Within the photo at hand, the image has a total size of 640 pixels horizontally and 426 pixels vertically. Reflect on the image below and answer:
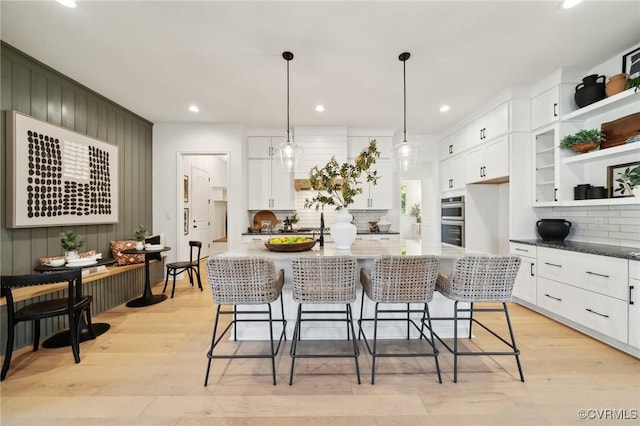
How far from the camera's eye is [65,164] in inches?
117

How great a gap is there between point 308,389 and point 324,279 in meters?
0.75

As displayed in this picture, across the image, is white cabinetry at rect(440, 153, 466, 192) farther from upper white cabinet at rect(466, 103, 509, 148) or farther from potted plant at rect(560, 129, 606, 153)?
potted plant at rect(560, 129, 606, 153)

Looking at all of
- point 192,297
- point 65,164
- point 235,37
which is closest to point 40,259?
point 65,164

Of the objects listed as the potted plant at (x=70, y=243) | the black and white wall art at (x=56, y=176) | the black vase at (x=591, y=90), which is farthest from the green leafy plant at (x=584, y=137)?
the black and white wall art at (x=56, y=176)

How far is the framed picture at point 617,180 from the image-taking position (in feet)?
8.84

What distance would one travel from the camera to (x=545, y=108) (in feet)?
10.8

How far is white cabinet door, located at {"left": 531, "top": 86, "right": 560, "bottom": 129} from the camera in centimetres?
315

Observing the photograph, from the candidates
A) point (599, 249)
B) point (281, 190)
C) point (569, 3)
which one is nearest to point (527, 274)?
point (599, 249)

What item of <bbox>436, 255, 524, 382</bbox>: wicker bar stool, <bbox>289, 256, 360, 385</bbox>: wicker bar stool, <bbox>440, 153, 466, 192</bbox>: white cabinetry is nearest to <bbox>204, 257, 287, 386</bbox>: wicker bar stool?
<bbox>289, 256, 360, 385</bbox>: wicker bar stool

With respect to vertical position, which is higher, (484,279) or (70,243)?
(70,243)

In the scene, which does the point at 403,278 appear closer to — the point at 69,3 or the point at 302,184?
the point at 69,3

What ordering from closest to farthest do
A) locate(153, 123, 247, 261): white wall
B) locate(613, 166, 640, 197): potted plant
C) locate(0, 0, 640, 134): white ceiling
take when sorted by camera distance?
1. locate(0, 0, 640, 134): white ceiling
2. locate(613, 166, 640, 197): potted plant
3. locate(153, 123, 247, 261): white wall

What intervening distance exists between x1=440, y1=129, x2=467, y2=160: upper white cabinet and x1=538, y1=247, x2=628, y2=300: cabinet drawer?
218 centimetres

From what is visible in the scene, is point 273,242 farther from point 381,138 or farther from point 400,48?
point 381,138
